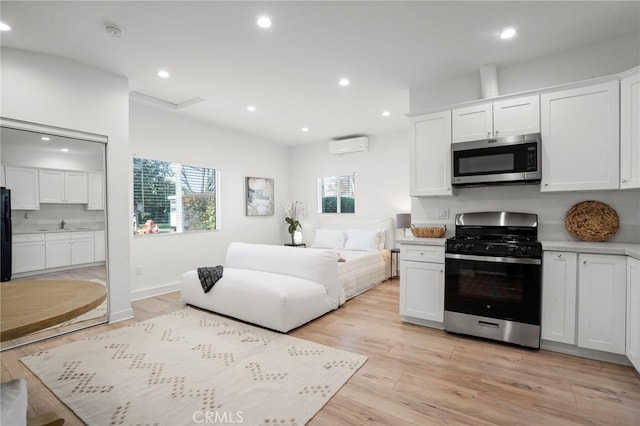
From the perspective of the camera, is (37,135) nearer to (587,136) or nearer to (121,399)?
(121,399)

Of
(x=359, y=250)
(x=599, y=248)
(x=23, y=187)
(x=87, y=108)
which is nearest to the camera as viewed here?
(x=599, y=248)

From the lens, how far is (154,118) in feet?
14.8

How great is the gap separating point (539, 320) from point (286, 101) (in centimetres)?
379

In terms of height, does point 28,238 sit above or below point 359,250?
above

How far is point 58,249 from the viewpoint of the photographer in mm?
Result: 3135

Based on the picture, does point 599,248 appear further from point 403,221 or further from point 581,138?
point 403,221

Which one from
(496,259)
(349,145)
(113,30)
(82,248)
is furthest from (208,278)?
(349,145)

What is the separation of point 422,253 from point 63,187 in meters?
3.76

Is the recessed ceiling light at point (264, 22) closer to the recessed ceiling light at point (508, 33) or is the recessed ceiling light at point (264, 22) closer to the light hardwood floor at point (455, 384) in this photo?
the recessed ceiling light at point (508, 33)

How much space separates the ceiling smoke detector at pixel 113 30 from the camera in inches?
101

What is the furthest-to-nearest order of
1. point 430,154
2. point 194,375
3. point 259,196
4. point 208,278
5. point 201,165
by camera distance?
point 259,196, point 201,165, point 208,278, point 430,154, point 194,375

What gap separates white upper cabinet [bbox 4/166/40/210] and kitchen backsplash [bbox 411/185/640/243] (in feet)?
13.1

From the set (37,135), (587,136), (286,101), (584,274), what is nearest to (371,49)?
(286,101)

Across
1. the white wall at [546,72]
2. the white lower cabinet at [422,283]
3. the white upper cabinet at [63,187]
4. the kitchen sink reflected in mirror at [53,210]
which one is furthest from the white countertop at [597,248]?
the white upper cabinet at [63,187]
